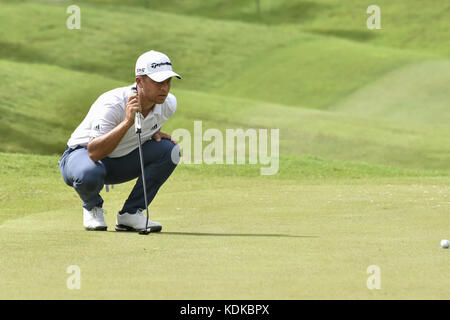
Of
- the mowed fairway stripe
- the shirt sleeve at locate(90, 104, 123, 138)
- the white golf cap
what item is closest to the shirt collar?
the shirt sleeve at locate(90, 104, 123, 138)

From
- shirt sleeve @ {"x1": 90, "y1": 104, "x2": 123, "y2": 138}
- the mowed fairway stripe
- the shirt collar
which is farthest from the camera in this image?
the shirt collar

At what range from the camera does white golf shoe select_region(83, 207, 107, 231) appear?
946cm

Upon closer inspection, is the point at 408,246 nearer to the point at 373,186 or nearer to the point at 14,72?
the point at 373,186

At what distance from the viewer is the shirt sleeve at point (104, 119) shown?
9.11 m

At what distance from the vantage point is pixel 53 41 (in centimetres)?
5062

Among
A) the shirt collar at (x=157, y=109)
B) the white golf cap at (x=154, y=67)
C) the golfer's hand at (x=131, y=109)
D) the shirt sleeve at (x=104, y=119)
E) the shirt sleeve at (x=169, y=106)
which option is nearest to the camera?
the white golf cap at (x=154, y=67)

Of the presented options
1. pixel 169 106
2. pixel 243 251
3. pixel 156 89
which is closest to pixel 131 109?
pixel 156 89

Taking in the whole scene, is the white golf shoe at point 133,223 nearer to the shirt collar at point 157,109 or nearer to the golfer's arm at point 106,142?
the golfer's arm at point 106,142

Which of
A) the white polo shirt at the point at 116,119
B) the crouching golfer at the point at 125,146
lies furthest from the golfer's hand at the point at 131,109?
the white polo shirt at the point at 116,119

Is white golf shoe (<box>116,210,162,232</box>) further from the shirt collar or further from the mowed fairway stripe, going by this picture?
the shirt collar

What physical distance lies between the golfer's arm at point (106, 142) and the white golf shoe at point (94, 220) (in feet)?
1.97

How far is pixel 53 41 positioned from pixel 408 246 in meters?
44.6
